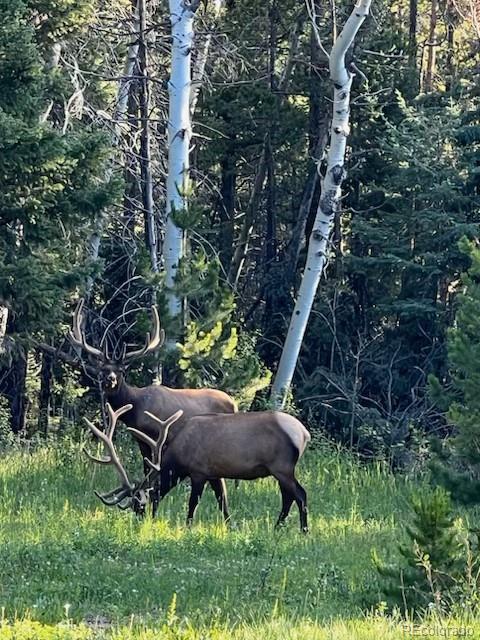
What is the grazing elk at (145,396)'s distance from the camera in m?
13.0

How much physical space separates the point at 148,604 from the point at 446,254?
12661 mm

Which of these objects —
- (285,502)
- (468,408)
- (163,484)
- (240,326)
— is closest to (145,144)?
(240,326)

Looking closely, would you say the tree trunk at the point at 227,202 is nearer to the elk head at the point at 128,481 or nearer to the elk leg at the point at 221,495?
the elk leg at the point at 221,495

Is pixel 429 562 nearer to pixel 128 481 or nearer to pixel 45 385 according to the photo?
pixel 128 481

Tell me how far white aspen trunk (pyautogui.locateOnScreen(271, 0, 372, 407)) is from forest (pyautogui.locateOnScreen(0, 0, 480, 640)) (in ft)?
0.13

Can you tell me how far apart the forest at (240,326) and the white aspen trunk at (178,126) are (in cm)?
4

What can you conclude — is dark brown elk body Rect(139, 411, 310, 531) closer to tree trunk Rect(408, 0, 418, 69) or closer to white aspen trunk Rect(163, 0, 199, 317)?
white aspen trunk Rect(163, 0, 199, 317)

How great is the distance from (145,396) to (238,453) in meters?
2.36

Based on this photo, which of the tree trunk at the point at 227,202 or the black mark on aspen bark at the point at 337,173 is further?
the tree trunk at the point at 227,202

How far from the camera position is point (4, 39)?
41.8 feet

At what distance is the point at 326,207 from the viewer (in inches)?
687

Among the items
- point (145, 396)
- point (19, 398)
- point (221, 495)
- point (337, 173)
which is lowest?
point (19, 398)

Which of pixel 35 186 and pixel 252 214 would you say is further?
pixel 252 214

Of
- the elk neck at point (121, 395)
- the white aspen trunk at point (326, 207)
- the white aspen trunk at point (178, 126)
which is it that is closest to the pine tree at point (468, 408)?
the elk neck at point (121, 395)
